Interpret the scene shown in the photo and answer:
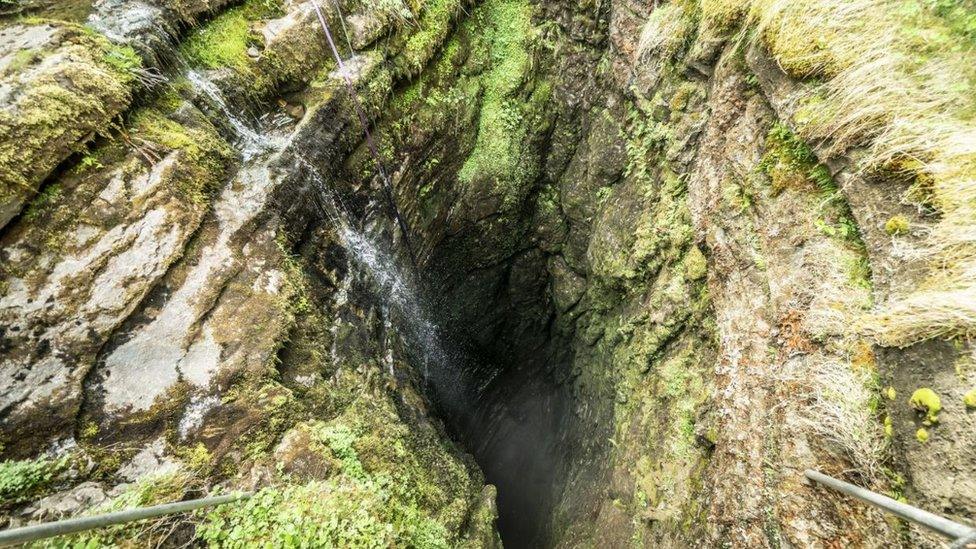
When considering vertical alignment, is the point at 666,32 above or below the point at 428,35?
below

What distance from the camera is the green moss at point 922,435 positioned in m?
1.97

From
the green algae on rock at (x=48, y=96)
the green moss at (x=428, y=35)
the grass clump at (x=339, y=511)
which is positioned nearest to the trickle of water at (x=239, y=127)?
the green algae on rock at (x=48, y=96)

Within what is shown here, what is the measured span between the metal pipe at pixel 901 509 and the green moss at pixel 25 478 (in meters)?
5.00

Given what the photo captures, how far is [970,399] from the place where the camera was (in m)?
1.82

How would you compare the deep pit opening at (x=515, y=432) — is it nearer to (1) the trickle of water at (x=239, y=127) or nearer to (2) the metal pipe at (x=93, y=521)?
(2) the metal pipe at (x=93, y=521)

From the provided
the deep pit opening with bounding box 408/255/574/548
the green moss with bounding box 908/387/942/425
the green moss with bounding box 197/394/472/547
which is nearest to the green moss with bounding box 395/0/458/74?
the deep pit opening with bounding box 408/255/574/548

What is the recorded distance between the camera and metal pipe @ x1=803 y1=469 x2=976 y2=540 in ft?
4.97

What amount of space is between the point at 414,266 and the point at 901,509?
228 inches

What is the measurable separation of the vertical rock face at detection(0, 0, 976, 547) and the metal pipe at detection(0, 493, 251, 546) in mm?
191

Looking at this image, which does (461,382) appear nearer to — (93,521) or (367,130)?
(367,130)

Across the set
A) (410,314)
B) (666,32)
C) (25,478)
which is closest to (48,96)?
(25,478)

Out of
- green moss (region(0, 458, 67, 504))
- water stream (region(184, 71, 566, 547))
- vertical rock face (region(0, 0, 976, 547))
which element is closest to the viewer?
vertical rock face (region(0, 0, 976, 547))

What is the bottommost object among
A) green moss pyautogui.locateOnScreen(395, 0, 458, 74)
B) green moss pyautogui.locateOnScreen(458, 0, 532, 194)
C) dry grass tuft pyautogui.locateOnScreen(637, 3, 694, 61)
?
dry grass tuft pyautogui.locateOnScreen(637, 3, 694, 61)

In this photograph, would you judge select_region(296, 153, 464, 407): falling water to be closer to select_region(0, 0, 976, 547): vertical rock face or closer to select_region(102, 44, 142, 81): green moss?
select_region(0, 0, 976, 547): vertical rock face
